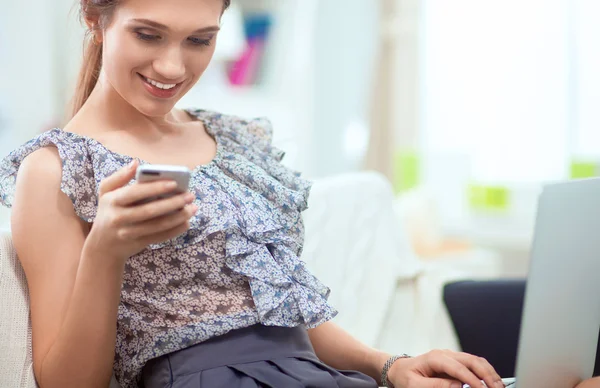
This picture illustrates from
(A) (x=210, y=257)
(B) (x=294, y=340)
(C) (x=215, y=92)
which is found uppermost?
(C) (x=215, y=92)

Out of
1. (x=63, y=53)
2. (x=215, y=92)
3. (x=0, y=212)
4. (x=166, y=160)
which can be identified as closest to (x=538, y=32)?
(x=215, y=92)

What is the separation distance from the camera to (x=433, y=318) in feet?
5.94

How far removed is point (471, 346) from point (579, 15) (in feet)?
7.85

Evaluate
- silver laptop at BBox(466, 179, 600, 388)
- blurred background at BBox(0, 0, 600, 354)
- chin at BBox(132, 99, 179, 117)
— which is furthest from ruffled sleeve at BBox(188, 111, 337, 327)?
blurred background at BBox(0, 0, 600, 354)

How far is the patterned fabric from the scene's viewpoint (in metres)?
1.08

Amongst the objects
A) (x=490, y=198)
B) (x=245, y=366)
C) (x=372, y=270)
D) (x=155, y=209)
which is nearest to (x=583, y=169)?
(x=490, y=198)

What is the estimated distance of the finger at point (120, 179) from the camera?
35.1 inches

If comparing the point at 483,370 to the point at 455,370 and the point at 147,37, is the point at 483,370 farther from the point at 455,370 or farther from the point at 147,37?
the point at 147,37

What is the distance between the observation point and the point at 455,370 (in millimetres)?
1055

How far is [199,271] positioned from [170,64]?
0.30 m

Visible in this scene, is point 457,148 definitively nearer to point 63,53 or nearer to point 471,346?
point 63,53

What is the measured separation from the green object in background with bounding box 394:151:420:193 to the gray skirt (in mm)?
2828

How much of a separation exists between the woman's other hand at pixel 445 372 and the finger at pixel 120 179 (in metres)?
0.52

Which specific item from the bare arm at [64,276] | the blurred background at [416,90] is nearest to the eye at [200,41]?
the bare arm at [64,276]
